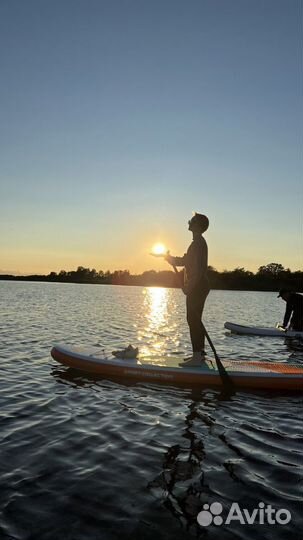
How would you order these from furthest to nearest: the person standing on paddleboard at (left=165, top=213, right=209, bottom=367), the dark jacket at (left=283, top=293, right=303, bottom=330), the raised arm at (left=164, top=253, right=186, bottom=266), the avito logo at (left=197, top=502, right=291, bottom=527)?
the dark jacket at (left=283, top=293, right=303, bottom=330) < the raised arm at (left=164, top=253, right=186, bottom=266) < the person standing on paddleboard at (left=165, top=213, right=209, bottom=367) < the avito logo at (left=197, top=502, right=291, bottom=527)

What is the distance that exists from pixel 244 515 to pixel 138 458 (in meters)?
1.65

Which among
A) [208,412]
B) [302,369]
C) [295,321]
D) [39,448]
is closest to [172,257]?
[208,412]

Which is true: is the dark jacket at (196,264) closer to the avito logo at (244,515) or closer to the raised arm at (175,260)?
the raised arm at (175,260)

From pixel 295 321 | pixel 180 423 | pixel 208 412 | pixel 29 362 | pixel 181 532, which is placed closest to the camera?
pixel 181 532

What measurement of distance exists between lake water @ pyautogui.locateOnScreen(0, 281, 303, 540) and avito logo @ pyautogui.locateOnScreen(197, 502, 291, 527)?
51 mm

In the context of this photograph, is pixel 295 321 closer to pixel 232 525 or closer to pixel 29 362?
pixel 29 362

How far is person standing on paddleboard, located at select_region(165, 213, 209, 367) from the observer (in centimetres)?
906

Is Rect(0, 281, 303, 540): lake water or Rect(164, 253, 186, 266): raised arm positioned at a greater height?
Rect(164, 253, 186, 266): raised arm

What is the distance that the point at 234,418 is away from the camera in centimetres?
730

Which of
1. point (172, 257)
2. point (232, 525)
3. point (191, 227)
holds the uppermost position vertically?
point (191, 227)

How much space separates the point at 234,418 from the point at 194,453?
181 centimetres

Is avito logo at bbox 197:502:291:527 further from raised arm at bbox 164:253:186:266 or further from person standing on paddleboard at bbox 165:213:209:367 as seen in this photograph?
raised arm at bbox 164:253:186:266

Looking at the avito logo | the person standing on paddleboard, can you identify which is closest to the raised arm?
the person standing on paddleboard

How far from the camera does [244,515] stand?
424 cm
